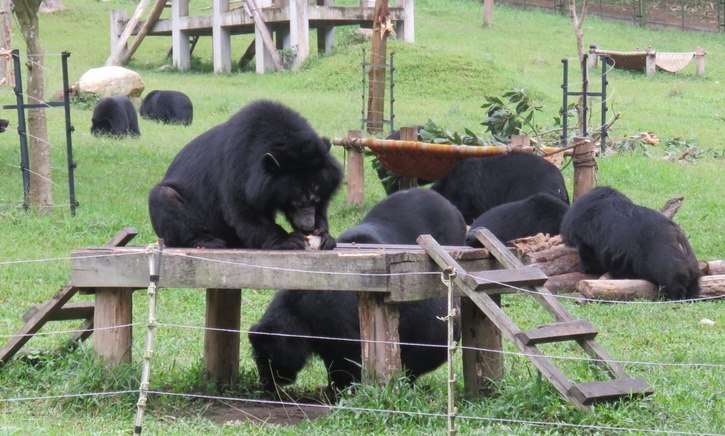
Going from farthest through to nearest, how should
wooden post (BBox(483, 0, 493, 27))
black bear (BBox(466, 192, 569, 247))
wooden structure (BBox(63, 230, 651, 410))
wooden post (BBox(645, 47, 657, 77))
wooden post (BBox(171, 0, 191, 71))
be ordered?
wooden post (BBox(483, 0, 493, 27)) < wooden post (BBox(645, 47, 657, 77)) < wooden post (BBox(171, 0, 191, 71)) < black bear (BBox(466, 192, 569, 247)) < wooden structure (BBox(63, 230, 651, 410))

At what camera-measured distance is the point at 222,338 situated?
21.4 ft

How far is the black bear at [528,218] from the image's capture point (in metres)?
10.6

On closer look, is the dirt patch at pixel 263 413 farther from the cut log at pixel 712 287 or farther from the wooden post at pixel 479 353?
the cut log at pixel 712 287

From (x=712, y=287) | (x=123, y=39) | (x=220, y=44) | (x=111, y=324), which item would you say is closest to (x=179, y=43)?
(x=123, y=39)

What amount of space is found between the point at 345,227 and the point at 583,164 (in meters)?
2.78

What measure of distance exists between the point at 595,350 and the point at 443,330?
54.8 inches

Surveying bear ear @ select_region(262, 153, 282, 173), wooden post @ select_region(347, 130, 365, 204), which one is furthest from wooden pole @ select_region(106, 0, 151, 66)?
bear ear @ select_region(262, 153, 282, 173)

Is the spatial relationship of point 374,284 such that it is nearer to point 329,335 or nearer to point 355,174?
point 329,335

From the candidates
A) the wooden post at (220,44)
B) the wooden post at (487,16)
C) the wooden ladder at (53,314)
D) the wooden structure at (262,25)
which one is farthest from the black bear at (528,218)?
the wooden post at (487,16)

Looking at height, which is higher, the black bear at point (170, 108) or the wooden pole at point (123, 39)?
the wooden pole at point (123, 39)

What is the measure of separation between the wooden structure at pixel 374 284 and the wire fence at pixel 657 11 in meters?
38.0

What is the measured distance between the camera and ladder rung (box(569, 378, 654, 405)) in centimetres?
510

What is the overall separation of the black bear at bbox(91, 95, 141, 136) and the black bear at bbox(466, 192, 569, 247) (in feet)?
28.9

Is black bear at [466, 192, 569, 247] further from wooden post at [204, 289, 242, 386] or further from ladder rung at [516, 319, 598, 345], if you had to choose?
A: ladder rung at [516, 319, 598, 345]
